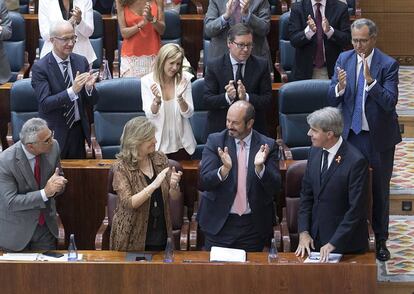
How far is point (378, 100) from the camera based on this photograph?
216 inches

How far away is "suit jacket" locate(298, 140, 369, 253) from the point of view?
5.03m

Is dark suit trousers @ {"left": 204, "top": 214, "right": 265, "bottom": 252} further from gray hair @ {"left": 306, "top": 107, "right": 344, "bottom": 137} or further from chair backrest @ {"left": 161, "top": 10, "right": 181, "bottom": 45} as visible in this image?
chair backrest @ {"left": 161, "top": 10, "right": 181, "bottom": 45}

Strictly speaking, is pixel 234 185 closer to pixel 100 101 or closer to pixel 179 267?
pixel 179 267

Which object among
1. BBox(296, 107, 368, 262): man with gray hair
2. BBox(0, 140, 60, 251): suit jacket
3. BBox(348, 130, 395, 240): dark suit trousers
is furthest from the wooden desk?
BBox(348, 130, 395, 240): dark suit trousers

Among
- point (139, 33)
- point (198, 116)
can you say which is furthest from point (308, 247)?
point (139, 33)

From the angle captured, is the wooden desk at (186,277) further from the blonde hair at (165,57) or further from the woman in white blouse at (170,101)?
the blonde hair at (165,57)

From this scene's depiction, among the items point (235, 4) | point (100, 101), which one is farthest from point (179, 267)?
point (235, 4)

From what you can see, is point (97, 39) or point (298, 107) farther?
point (97, 39)

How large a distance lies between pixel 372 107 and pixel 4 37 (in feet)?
7.81

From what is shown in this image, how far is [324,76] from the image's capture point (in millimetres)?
6648

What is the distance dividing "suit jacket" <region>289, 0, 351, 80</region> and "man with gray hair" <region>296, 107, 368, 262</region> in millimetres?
1491

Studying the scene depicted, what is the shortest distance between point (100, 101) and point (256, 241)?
52.7 inches

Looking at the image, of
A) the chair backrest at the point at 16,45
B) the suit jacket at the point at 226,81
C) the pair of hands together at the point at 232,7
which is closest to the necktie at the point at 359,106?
the suit jacket at the point at 226,81

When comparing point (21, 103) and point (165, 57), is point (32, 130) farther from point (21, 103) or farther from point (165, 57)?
point (21, 103)
